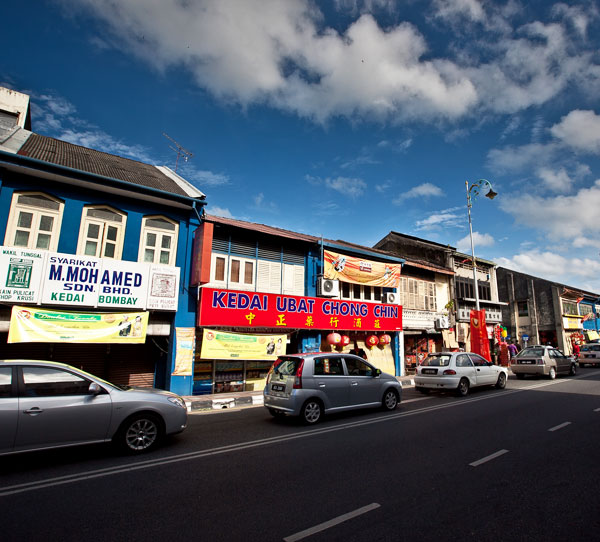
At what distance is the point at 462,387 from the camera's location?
12516 millimetres

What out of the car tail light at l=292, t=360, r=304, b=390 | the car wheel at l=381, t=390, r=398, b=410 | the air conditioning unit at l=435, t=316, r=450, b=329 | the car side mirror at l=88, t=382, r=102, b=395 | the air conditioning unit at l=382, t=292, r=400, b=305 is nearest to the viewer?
the car side mirror at l=88, t=382, r=102, b=395

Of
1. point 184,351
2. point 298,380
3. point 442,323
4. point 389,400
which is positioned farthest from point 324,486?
point 442,323

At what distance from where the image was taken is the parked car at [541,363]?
17453 millimetres

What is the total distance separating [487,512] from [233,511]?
2.85m

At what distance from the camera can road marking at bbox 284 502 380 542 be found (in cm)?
345

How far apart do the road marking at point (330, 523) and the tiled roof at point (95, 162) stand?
41.1 ft

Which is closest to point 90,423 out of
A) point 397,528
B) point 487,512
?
point 397,528

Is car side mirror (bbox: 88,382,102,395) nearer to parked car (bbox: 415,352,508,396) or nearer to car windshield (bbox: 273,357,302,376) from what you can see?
car windshield (bbox: 273,357,302,376)

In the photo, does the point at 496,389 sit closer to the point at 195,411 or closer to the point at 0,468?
the point at 195,411

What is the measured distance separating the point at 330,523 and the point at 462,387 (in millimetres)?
10450

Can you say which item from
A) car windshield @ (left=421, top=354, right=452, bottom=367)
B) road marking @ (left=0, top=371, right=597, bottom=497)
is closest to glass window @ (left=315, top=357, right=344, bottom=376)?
road marking @ (left=0, top=371, right=597, bottom=497)

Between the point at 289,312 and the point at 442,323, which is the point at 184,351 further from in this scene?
the point at 442,323

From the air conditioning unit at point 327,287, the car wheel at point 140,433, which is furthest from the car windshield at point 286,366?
the air conditioning unit at point 327,287

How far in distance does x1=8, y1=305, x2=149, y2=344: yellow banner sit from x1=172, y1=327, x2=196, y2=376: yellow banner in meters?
1.32
